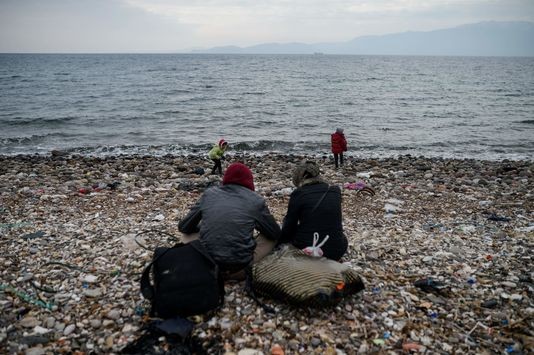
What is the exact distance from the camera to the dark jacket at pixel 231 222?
16.2ft

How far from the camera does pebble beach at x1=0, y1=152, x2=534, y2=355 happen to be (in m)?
4.34

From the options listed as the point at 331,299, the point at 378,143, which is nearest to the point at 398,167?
the point at 378,143

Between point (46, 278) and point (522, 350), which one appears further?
point (46, 278)

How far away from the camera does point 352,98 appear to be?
42.9 meters

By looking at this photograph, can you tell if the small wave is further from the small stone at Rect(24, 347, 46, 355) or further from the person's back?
the person's back

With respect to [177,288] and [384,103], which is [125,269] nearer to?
[177,288]

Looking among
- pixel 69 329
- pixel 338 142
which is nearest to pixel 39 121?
pixel 338 142

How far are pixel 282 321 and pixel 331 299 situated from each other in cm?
71

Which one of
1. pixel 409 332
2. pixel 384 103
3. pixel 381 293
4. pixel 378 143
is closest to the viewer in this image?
pixel 409 332

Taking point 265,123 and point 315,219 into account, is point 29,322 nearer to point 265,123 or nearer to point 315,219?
point 315,219

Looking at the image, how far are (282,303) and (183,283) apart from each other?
1457 mm

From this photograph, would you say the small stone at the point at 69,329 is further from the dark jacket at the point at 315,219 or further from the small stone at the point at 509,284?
the small stone at the point at 509,284

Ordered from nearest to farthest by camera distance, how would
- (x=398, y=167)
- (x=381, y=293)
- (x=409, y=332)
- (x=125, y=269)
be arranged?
(x=409, y=332)
(x=381, y=293)
(x=125, y=269)
(x=398, y=167)

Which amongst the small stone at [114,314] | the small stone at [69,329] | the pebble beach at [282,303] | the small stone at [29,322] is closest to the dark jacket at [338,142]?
the pebble beach at [282,303]
